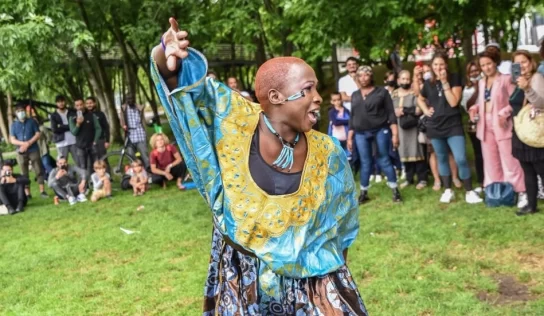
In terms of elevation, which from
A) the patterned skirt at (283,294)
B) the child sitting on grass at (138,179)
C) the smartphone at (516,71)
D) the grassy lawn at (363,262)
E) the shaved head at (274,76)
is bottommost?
the grassy lawn at (363,262)

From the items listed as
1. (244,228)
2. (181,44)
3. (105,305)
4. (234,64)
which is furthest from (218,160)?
(234,64)

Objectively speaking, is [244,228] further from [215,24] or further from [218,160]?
[215,24]

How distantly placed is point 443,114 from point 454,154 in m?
0.51

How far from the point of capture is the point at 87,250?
7238 mm

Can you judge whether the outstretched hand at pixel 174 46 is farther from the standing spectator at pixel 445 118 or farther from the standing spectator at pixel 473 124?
the standing spectator at pixel 473 124

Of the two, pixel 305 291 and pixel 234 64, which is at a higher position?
pixel 234 64

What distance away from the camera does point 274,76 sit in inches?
111

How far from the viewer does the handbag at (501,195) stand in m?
7.15

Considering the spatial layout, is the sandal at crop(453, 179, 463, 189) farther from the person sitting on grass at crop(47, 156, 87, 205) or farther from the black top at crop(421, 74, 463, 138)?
the person sitting on grass at crop(47, 156, 87, 205)

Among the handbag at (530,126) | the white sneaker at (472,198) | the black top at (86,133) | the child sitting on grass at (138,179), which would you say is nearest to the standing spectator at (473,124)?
the white sneaker at (472,198)

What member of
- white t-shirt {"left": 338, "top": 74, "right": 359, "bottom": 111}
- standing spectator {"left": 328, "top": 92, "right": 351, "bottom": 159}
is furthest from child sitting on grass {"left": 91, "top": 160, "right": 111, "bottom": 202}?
white t-shirt {"left": 338, "top": 74, "right": 359, "bottom": 111}

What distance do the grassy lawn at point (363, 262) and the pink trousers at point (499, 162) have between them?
1.33ft

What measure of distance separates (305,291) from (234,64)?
874 inches

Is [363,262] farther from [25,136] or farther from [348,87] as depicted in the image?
[25,136]
